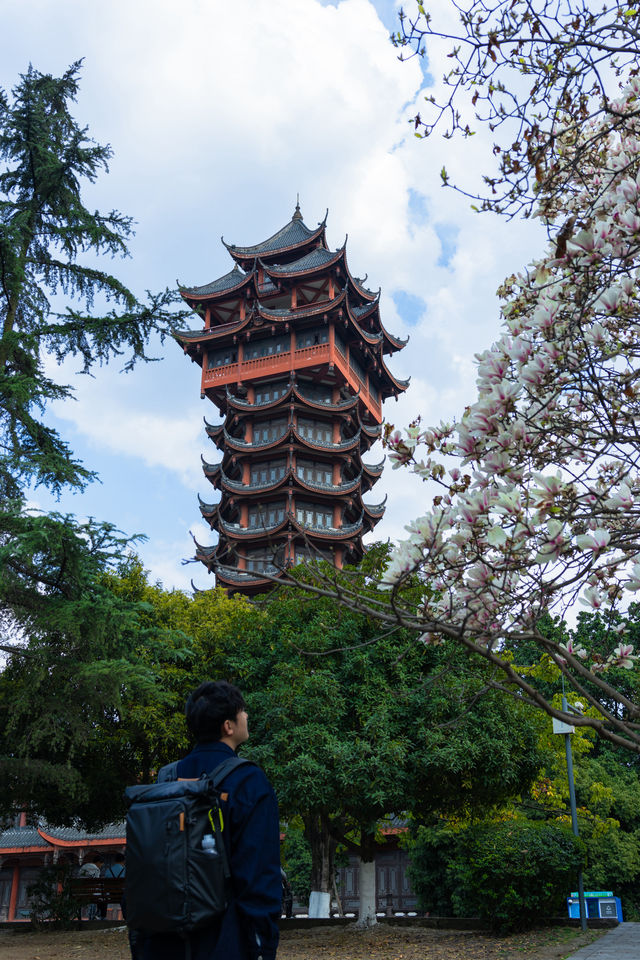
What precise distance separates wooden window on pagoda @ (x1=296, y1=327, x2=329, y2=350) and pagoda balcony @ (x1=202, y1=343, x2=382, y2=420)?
42 centimetres

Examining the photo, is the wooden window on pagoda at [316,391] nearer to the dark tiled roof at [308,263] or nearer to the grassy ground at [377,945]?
the dark tiled roof at [308,263]

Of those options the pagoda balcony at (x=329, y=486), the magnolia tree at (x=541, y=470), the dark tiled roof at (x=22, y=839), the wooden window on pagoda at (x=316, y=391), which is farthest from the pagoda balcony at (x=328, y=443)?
the magnolia tree at (x=541, y=470)

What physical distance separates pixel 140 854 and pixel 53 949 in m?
12.1

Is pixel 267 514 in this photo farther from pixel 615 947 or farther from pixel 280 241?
pixel 615 947

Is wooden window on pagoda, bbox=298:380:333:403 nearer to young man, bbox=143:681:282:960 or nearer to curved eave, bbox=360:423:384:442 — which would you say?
curved eave, bbox=360:423:384:442

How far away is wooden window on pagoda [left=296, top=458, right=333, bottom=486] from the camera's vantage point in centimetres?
3112

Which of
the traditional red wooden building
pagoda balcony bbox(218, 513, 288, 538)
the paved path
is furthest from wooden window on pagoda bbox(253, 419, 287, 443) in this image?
the paved path

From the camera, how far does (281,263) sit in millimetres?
35406

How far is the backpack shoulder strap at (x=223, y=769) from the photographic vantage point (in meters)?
2.53

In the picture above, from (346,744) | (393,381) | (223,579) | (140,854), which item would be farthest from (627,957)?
(393,381)

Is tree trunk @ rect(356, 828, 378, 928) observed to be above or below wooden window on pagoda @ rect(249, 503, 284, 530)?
below

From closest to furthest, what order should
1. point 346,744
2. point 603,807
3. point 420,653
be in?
point 346,744 < point 420,653 < point 603,807

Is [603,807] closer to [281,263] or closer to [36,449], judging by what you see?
[36,449]

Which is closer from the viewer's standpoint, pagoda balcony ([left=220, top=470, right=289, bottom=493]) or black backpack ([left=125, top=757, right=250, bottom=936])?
black backpack ([left=125, top=757, right=250, bottom=936])
